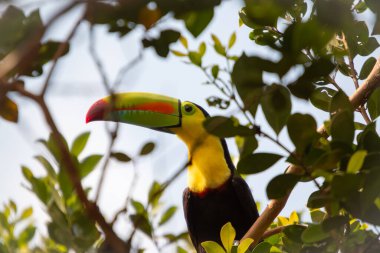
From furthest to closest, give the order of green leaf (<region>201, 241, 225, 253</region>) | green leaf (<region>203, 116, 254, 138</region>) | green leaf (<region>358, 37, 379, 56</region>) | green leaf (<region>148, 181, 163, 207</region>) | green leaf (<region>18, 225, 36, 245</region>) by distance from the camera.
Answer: green leaf (<region>18, 225, 36, 245</region>) → green leaf (<region>358, 37, 379, 56</region>) → green leaf (<region>201, 241, 225, 253</region>) → green leaf (<region>203, 116, 254, 138</region>) → green leaf (<region>148, 181, 163, 207</region>)

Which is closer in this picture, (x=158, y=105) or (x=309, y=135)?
(x=309, y=135)

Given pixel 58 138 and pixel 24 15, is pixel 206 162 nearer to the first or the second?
pixel 24 15

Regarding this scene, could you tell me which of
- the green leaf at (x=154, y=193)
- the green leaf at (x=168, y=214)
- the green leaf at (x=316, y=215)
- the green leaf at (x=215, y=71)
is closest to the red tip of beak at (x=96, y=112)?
the green leaf at (x=168, y=214)

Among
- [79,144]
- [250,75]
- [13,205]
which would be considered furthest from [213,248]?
[13,205]

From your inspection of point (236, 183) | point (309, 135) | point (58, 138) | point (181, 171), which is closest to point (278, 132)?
point (309, 135)

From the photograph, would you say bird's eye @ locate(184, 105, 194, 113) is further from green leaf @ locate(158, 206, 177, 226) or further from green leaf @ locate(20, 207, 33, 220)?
green leaf @ locate(158, 206, 177, 226)

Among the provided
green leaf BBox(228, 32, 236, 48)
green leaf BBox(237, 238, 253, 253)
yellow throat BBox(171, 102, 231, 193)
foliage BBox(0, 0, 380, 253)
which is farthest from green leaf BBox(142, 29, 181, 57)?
yellow throat BBox(171, 102, 231, 193)

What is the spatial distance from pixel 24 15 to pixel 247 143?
0.88m

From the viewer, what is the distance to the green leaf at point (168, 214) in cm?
364

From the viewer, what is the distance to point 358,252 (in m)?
2.34

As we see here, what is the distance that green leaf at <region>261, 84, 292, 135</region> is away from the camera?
2.02 m

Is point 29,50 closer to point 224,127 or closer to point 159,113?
point 224,127

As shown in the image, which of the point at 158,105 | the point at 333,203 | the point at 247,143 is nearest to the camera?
the point at 333,203

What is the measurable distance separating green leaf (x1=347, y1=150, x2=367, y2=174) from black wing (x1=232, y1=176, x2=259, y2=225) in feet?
9.96
